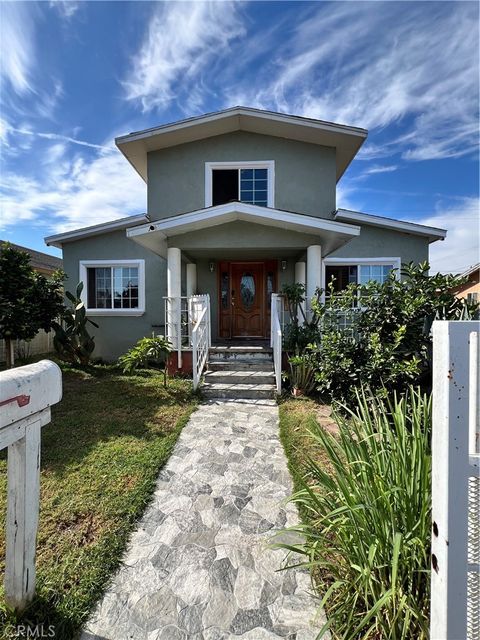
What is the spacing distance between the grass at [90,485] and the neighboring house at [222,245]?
224 centimetres

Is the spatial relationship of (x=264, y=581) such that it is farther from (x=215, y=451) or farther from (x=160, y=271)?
(x=160, y=271)

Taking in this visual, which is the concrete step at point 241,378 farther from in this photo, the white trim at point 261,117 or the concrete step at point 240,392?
the white trim at point 261,117

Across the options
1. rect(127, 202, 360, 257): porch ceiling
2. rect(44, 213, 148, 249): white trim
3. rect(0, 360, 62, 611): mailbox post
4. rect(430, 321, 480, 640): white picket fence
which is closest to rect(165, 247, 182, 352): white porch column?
rect(127, 202, 360, 257): porch ceiling

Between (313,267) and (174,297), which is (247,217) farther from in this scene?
(174,297)

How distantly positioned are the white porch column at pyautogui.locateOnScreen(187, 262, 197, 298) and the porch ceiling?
5.33 ft

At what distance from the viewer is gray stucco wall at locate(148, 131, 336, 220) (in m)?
9.07

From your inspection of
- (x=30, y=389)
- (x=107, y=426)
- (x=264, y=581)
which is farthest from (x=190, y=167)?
(x=264, y=581)

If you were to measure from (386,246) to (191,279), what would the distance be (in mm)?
6008

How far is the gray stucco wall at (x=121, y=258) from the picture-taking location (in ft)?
32.3

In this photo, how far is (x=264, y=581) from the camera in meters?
2.16

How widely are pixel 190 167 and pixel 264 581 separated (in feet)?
31.5

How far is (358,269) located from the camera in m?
9.83

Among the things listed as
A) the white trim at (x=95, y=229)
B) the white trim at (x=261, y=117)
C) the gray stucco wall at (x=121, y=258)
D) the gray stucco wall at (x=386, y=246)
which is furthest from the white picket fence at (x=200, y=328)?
the white trim at (x=261, y=117)

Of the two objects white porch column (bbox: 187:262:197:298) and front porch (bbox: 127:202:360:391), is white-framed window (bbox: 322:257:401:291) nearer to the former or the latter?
front porch (bbox: 127:202:360:391)
